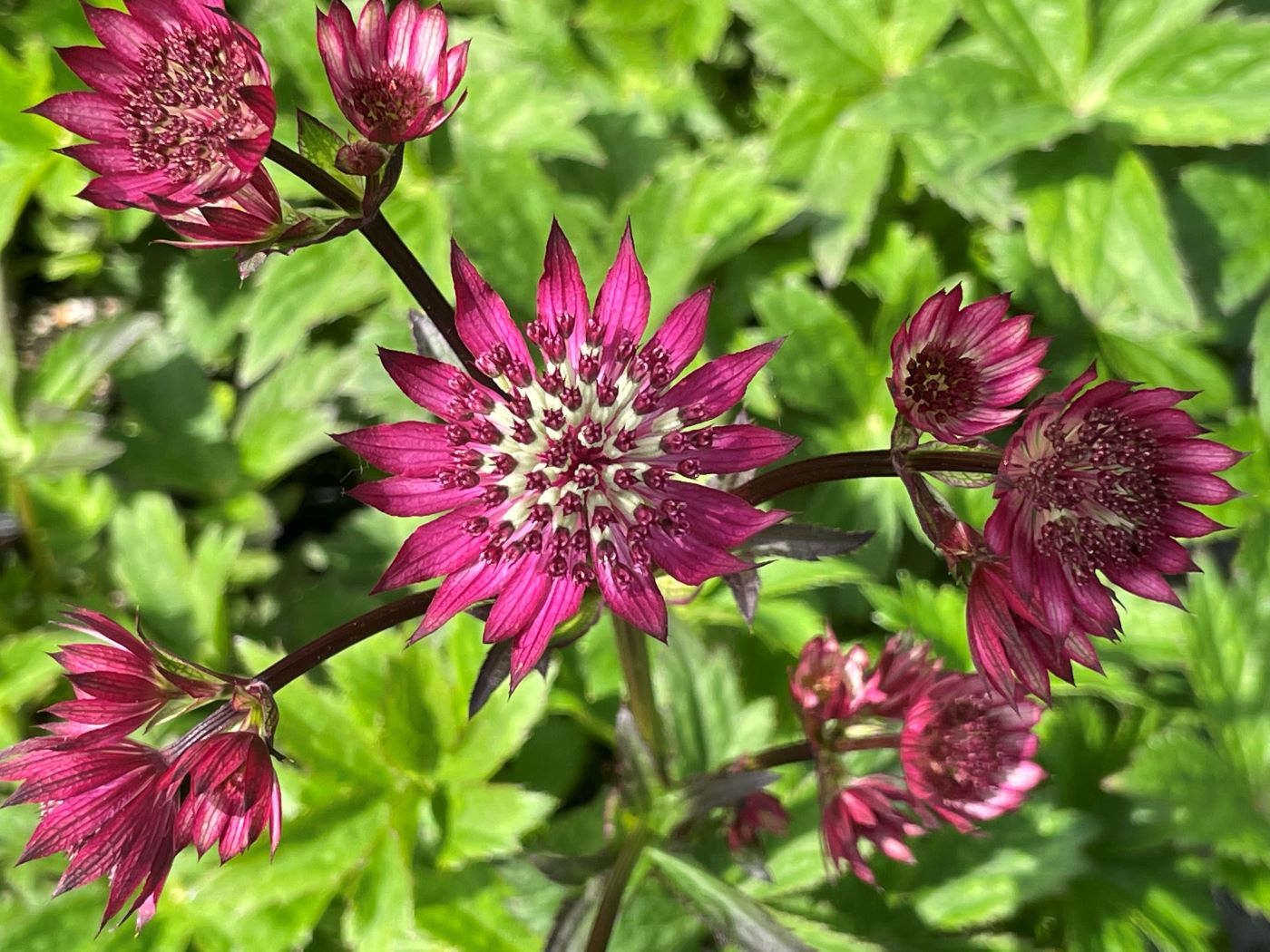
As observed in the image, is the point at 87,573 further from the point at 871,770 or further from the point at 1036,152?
the point at 1036,152

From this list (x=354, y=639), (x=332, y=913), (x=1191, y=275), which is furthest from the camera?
(x=1191, y=275)

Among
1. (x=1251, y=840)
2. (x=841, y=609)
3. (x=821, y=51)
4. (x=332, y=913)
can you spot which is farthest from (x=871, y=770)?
(x=821, y=51)

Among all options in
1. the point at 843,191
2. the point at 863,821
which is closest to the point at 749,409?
the point at 843,191

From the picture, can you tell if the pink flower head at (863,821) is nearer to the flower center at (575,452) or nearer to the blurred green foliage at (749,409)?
the blurred green foliage at (749,409)

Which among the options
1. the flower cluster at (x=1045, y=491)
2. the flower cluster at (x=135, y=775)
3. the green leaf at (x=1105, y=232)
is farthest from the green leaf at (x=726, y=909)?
the green leaf at (x=1105, y=232)

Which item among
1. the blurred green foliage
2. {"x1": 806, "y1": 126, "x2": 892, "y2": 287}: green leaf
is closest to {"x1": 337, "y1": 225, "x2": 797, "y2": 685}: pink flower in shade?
the blurred green foliage

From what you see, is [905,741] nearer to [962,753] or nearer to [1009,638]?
[962,753]
